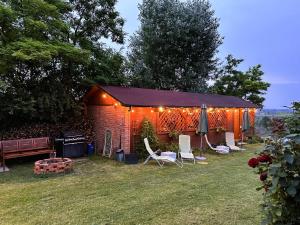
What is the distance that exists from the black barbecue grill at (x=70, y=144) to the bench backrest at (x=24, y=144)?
61 centimetres

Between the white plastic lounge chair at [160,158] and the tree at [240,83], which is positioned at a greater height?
the tree at [240,83]

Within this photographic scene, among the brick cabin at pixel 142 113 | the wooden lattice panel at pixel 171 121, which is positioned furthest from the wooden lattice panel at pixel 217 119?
the wooden lattice panel at pixel 171 121

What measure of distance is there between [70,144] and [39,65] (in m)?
3.42

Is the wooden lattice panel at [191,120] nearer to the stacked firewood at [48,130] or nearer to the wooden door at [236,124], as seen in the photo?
the wooden door at [236,124]

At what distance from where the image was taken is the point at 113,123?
11.2m

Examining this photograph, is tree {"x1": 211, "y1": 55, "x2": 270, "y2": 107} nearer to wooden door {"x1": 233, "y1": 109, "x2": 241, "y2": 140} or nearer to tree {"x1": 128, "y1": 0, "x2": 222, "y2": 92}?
tree {"x1": 128, "y1": 0, "x2": 222, "y2": 92}

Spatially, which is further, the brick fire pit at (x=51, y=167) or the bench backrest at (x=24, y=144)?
the bench backrest at (x=24, y=144)

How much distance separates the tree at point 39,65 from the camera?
958 centimetres

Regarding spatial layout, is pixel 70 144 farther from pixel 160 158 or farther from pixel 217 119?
pixel 217 119

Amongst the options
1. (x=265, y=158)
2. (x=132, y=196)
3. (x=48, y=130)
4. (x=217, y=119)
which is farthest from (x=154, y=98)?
(x=265, y=158)

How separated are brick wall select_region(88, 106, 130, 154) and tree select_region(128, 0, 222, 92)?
25.6 ft

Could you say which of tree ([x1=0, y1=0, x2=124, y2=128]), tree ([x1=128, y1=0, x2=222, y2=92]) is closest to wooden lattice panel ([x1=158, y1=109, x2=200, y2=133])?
tree ([x1=0, y1=0, x2=124, y2=128])

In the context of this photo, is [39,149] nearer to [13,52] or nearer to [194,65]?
[13,52]

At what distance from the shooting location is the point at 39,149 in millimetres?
9828
